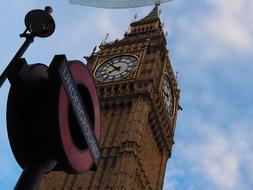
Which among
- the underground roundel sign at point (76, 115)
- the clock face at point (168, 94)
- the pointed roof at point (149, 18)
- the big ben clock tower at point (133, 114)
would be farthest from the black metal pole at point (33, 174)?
the pointed roof at point (149, 18)

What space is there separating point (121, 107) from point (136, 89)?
8.33 feet

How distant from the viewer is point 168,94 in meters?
65.7

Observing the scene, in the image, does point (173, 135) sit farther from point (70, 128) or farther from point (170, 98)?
point (70, 128)

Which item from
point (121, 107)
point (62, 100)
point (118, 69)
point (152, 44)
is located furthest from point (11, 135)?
point (152, 44)

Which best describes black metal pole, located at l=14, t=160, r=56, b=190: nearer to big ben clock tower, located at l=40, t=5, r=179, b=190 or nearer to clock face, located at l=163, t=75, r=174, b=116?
big ben clock tower, located at l=40, t=5, r=179, b=190

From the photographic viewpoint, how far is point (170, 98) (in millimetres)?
66188

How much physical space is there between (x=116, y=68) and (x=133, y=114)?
9209 mm

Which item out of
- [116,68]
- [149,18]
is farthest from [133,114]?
[149,18]

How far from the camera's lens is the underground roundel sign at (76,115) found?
11.9 meters

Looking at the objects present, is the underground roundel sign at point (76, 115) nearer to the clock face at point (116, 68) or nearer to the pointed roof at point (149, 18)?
the clock face at point (116, 68)

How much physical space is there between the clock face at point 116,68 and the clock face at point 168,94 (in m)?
4.72

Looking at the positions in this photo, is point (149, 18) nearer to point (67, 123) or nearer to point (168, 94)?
point (168, 94)

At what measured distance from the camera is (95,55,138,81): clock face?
6197 cm

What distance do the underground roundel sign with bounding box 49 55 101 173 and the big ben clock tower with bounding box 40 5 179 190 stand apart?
34.3 m
